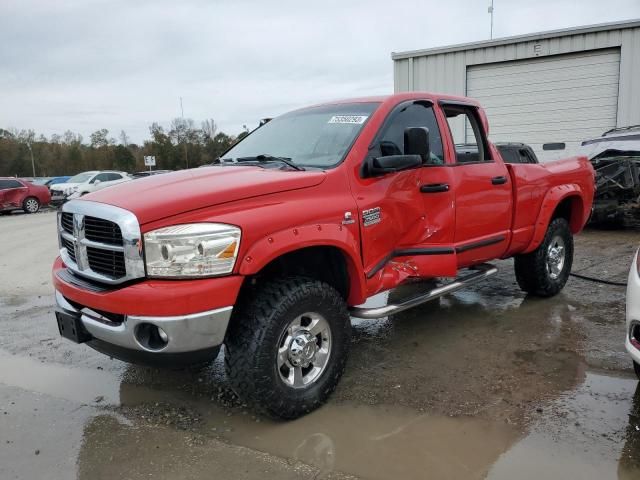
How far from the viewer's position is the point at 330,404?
11.1ft

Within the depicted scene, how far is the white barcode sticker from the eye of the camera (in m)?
3.80

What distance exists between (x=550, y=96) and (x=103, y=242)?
41.6ft

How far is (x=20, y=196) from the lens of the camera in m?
20.0

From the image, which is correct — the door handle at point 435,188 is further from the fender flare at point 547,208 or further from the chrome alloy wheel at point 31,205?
the chrome alloy wheel at point 31,205

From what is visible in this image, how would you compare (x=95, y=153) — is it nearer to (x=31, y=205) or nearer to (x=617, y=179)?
(x=31, y=205)

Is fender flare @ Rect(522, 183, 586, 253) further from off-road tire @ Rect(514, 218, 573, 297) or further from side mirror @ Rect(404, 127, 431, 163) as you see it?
side mirror @ Rect(404, 127, 431, 163)

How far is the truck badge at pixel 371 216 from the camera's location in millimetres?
3451

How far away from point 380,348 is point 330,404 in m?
1.08

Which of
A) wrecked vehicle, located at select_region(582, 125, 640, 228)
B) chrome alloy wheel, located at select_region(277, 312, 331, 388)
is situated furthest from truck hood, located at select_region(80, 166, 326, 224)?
wrecked vehicle, located at select_region(582, 125, 640, 228)

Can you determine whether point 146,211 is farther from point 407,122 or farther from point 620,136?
point 620,136

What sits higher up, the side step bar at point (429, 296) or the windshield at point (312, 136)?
the windshield at point (312, 136)

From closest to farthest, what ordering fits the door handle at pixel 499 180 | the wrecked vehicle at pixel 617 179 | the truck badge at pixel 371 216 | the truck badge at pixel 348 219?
the truck badge at pixel 348 219
the truck badge at pixel 371 216
the door handle at pixel 499 180
the wrecked vehicle at pixel 617 179

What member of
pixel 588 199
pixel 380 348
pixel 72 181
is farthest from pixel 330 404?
pixel 72 181

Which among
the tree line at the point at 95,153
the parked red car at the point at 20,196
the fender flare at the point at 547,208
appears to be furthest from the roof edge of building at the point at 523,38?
the tree line at the point at 95,153
